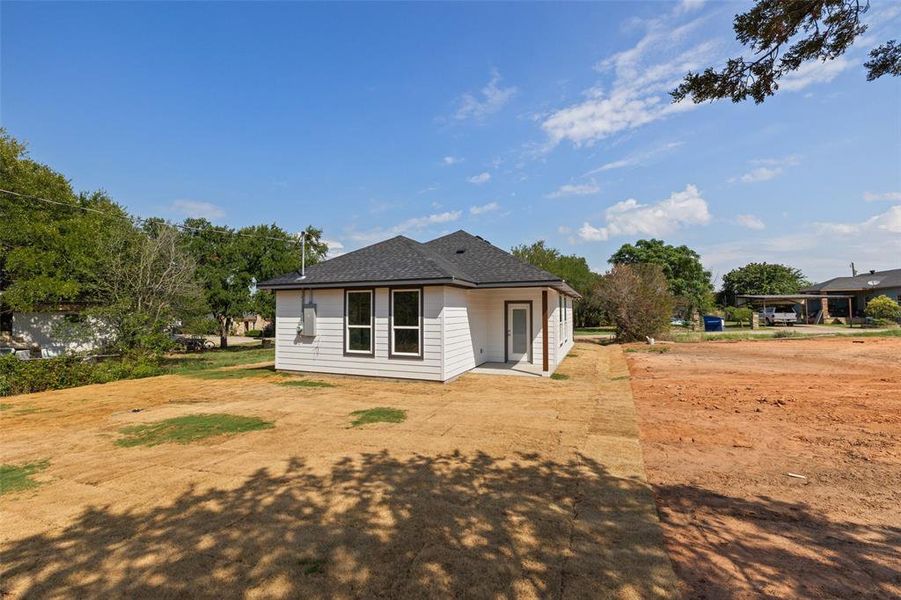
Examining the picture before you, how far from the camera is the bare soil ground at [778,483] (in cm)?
257

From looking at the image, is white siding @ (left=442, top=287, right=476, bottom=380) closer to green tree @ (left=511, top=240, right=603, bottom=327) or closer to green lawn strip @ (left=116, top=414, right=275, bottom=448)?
green lawn strip @ (left=116, top=414, right=275, bottom=448)

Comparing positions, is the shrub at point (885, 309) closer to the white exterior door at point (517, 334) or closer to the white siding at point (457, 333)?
the white exterior door at point (517, 334)

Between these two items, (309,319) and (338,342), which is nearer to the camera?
(338,342)

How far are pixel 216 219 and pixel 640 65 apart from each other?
87.5 ft

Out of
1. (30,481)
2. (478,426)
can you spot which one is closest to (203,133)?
(30,481)

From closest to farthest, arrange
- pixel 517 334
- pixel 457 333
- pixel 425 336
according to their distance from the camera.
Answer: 1. pixel 425 336
2. pixel 457 333
3. pixel 517 334

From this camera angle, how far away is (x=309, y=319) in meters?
11.2

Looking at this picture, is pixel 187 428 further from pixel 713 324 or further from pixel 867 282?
pixel 867 282

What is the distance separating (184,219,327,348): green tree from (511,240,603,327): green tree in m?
20.9

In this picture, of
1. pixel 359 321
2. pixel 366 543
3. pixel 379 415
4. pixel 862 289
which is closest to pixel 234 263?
pixel 359 321

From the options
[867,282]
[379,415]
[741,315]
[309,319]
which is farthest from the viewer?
[867,282]

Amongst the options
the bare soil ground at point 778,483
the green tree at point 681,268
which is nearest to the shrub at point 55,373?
the bare soil ground at point 778,483

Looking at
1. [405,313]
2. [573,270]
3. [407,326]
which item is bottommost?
[407,326]

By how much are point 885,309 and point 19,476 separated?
43223mm
